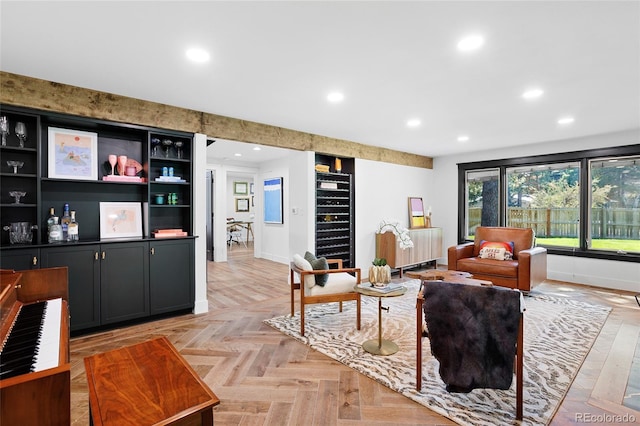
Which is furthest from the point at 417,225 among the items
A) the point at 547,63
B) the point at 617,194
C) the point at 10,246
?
the point at 10,246

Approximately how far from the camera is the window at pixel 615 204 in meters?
4.89

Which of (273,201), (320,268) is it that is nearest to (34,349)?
(320,268)

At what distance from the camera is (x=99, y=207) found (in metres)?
3.40

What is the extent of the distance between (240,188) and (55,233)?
28.2 feet

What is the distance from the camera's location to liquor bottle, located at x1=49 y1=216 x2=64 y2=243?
299 cm

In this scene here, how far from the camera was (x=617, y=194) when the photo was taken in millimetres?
5031

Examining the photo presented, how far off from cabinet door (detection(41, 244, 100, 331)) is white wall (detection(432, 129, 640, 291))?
6.24 meters

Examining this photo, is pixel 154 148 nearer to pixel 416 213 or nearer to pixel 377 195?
pixel 377 195

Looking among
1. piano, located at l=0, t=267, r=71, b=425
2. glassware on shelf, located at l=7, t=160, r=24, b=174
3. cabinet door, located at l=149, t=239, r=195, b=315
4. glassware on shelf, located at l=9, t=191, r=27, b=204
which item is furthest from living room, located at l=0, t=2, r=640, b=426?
piano, located at l=0, t=267, r=71, b=425

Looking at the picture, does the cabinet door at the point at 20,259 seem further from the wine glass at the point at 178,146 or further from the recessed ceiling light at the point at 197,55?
the recessed ceiling light at the point at 197,55

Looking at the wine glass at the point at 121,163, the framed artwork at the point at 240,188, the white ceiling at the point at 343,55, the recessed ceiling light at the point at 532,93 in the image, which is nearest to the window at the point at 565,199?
the white ceiling at the point at 343,55

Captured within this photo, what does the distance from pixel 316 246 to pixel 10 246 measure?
11.7 ft

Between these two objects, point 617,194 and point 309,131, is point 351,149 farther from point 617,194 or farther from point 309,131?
point 617,194

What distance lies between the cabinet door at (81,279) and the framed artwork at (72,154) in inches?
29.2
